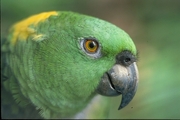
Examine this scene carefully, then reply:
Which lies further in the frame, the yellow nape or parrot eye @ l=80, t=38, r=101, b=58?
the yellow nape

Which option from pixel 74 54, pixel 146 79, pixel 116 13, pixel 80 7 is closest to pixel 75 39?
pixel 74 54

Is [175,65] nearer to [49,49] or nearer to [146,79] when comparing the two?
[146,79]

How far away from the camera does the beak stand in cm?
105

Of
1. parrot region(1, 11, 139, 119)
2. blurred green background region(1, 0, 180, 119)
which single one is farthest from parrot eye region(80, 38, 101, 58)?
blurred green background region(1, 0, 180, 119)

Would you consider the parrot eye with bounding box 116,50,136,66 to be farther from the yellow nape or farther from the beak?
the yellow nape

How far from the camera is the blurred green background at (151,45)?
1193 millimetres

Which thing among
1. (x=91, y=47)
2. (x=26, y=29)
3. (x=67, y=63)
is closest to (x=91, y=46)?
(x=91, y=47)

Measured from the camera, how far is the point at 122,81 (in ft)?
3.44

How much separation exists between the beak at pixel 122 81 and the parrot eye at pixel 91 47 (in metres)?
0.08

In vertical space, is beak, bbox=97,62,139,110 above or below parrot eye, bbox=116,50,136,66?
below

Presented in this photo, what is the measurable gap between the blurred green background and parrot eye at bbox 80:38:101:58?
20 centimetres

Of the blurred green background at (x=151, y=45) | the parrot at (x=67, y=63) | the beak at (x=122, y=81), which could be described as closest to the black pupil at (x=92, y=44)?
the parrot at (x=67, y=63)

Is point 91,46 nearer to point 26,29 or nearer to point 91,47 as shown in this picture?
point 91,47

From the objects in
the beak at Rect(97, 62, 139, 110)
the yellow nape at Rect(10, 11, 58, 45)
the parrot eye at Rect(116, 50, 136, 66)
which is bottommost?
the beak at Rect(97, 62, 139, 110)
